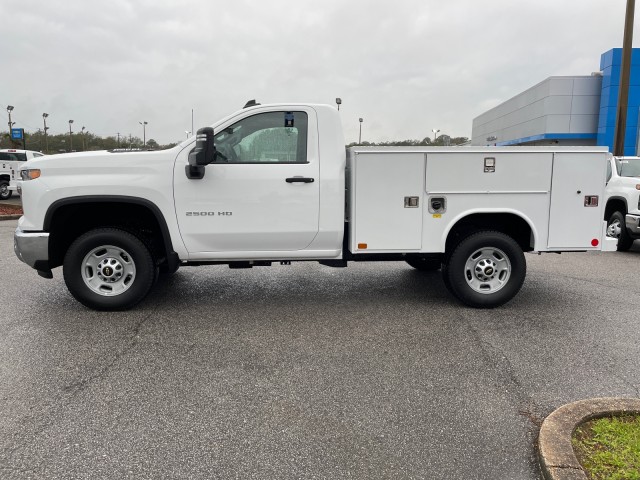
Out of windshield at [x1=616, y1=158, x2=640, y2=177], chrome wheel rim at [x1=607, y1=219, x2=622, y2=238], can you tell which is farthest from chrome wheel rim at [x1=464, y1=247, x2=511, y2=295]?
windshield at [x1=616, y1=158, x2=640, y2=177]

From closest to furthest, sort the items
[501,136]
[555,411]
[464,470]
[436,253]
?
[464,470] < [555,411] < [436,253] < [501,136]

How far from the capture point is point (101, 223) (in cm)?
574

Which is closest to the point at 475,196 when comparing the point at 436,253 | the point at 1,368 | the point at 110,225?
the point at 436,253

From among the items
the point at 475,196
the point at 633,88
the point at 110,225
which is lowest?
the point at 110,225

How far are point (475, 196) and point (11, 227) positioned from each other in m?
12.7

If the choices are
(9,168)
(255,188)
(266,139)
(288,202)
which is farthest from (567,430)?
(9,168)

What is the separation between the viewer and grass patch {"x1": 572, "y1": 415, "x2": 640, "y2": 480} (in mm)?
2668

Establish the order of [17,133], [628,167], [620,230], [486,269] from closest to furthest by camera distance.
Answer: [486,269], [620,230], [628,167], [17,133]

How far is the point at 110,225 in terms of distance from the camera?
5688 millimetres

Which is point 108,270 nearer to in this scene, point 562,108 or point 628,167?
point 628,167

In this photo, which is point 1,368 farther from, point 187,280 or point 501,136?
point 501,136

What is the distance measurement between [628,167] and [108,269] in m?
10.1

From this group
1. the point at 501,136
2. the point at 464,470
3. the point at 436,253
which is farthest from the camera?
the point at 501,136

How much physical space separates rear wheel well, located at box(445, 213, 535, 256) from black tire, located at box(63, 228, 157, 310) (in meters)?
3.38
